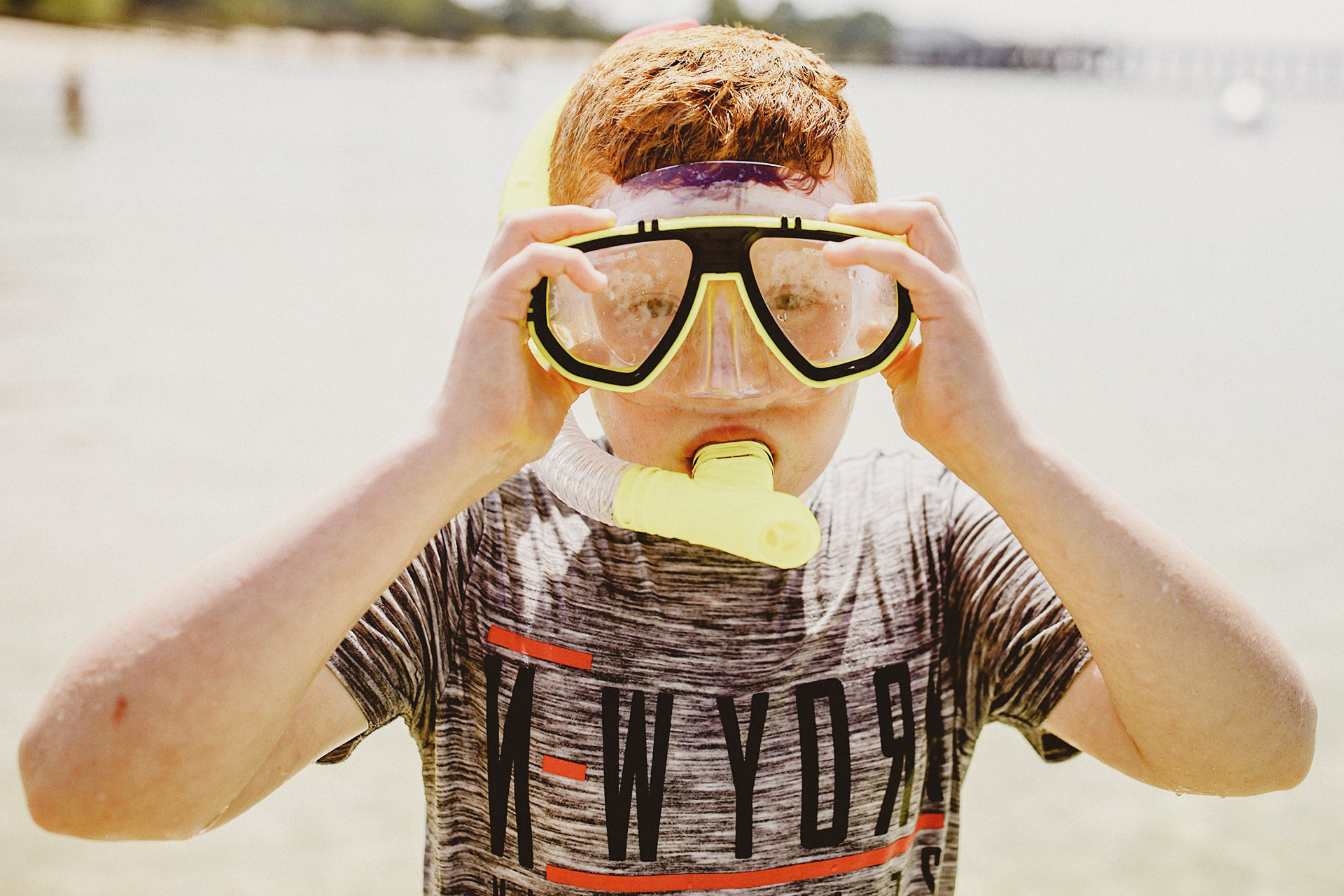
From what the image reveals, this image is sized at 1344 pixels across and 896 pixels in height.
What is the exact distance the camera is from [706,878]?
152 centimetres

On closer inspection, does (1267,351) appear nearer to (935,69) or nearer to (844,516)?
(844,516)

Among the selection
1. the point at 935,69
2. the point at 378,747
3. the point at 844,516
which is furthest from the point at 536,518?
the point at 935,69

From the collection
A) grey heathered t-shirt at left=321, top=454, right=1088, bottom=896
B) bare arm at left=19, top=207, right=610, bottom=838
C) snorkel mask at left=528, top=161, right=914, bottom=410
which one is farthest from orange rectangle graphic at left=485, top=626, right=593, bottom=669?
snorkel mask at left=528, top=161, right=914, bottom=410

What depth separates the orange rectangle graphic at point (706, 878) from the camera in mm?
1511

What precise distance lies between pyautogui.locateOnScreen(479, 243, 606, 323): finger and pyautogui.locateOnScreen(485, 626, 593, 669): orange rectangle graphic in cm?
48

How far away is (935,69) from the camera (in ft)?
263

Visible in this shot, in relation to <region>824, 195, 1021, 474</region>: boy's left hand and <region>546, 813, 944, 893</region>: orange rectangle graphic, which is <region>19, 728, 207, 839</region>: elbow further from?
<region>824, 195, 1021, 474</region>: boy's left hand

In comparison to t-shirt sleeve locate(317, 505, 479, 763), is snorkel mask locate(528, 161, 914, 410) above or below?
above

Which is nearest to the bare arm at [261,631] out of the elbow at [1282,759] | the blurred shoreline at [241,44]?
the elbow at [1282,759]

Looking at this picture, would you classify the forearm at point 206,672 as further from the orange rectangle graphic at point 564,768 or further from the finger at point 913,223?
the finger at point 913,223

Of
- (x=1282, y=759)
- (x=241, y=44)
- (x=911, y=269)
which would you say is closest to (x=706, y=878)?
(x=1282, y=759)

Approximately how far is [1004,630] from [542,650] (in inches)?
27.2

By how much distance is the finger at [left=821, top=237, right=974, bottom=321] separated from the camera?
4.60 ft

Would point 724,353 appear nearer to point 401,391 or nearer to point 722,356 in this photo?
point 722,356
